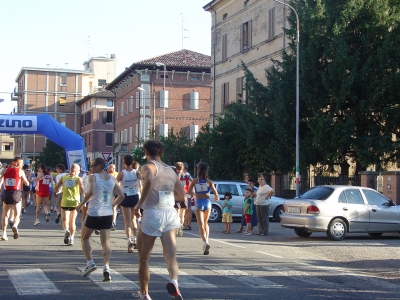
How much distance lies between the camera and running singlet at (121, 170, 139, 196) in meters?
14.4

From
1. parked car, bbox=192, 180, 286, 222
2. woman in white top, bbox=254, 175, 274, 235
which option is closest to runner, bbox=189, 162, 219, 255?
woman in white top, bbox=254, 175, 274, 235

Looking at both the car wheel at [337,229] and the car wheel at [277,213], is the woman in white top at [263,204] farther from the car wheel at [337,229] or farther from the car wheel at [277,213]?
the car wheel at [277,213]

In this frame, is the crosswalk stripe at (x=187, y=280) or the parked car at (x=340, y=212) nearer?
the crosswalk stripe at (x=187, y=280)

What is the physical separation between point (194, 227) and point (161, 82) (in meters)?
42.1

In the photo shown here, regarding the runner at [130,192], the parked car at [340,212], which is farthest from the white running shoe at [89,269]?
the parked car at [340,212]

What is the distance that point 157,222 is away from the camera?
7.60 m

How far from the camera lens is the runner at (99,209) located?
32.3 ft

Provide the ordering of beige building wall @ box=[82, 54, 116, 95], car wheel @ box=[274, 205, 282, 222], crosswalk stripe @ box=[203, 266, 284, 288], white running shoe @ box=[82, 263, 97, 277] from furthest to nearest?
1. beige building wall @ box=[82, 54, 116, 95]
2. car wheel @ box=[274, 205, 282, 222]
3. white running shoe @ box=[82, 263, 97, 277]
4. crosswalk stripe @ box=[203, 266, 284, 288]

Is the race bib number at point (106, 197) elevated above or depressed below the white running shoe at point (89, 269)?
above

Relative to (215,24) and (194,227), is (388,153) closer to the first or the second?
(194,227)

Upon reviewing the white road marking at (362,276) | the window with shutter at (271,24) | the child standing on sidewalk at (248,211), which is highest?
the window with shutter at (271,24)

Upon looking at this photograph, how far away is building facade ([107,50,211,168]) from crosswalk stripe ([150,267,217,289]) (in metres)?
49.8

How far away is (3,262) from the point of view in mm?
11453

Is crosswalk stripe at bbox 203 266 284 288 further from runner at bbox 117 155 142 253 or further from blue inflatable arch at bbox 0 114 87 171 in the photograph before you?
blue inflatable arch at bbox 0 114 87 171
